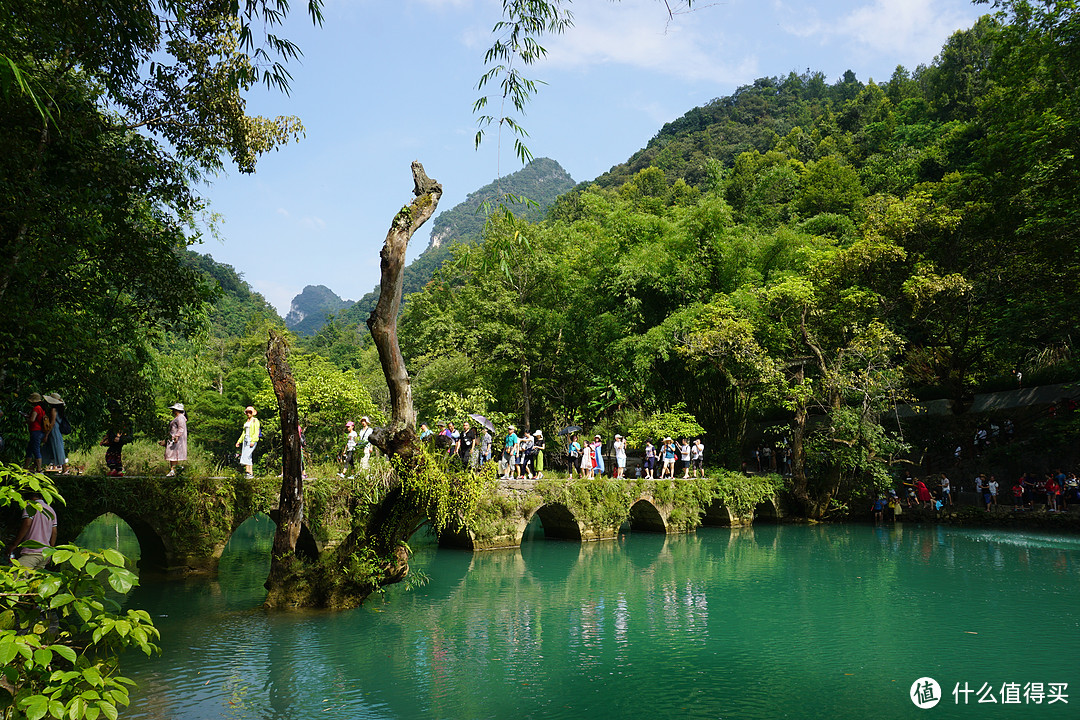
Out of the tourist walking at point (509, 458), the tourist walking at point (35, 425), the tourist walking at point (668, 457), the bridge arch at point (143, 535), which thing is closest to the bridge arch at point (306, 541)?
the bridge arch at point (143, 535)

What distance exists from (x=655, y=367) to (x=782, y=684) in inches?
779

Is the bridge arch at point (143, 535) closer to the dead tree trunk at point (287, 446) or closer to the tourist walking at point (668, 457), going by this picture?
the dead tree trunk at point (287, 446)

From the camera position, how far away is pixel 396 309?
9.91 metres

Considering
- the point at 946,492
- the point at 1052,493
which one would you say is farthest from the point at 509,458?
the point at 1052,493

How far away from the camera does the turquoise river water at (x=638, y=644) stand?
24.5ft

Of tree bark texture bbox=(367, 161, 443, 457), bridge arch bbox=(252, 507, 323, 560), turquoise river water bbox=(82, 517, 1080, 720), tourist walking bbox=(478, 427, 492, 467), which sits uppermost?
tree bark texture bbox=(367, 161, 443, 457)

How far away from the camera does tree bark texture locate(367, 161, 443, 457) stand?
32.1 ft

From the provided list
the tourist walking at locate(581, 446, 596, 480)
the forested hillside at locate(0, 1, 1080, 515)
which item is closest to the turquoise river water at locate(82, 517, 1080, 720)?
the tourist walking at locate(581, 446, 596, 480)

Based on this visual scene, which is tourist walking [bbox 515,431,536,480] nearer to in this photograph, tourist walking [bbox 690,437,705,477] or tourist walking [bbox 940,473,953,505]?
tourist walking [bbox 690,437,705,477]

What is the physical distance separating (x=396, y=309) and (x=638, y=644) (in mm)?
5757

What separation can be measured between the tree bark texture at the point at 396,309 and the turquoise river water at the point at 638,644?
285 cm

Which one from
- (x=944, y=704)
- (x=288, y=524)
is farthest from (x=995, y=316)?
(x=288, y=524)

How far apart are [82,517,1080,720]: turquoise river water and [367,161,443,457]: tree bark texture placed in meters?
2.85

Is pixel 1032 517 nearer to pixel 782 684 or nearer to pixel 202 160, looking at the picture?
pixel 782 684
